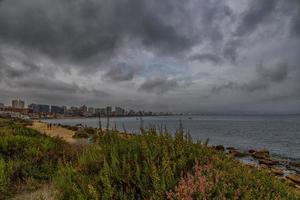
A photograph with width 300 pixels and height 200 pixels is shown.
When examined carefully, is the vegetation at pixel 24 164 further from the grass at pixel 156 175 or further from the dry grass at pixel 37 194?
the dry grass at pixel 37 194

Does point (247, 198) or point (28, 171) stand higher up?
point (247, 198)

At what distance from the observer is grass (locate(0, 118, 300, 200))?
3.23 metres

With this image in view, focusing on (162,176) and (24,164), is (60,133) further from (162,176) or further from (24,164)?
(162,176)

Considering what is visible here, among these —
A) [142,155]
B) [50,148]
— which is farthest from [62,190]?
[50,148]

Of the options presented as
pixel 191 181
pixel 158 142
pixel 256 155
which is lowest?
pixel 256 155

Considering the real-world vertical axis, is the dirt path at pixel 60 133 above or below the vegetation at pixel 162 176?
below

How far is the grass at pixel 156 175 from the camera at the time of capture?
10.6ft

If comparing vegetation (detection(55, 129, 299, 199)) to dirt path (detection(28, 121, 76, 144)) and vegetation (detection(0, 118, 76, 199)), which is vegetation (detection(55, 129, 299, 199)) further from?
dirt path (detection(28, 121, 76, 144))

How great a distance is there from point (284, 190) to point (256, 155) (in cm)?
2652

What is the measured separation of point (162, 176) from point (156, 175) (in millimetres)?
173

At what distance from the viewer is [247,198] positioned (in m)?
2.95

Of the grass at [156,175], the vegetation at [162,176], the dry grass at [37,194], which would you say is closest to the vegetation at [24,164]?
the grass at [156,175]

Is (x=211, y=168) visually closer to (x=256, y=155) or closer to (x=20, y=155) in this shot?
(x=20, y=155)

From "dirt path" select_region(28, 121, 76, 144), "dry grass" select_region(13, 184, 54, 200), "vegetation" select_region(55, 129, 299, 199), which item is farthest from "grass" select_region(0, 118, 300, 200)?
"dirt path" select_region(28, 121, 76, 144)
